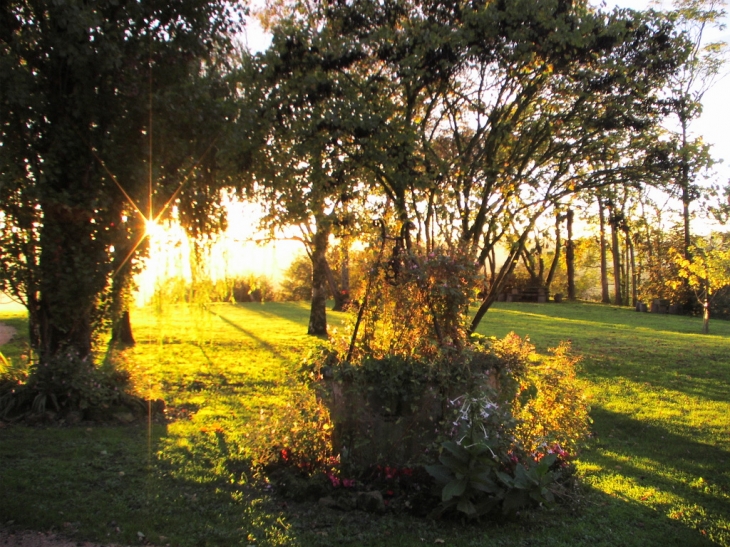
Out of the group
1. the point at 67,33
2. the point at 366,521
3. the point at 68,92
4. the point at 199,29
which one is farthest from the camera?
the point at 199,29

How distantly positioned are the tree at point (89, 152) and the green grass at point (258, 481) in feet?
4.19

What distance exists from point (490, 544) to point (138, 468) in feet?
10.9

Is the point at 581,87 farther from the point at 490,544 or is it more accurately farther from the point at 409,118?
the point at 490,544

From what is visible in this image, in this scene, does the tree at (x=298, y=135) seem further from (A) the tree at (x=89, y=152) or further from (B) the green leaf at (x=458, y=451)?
(B) the green leaf at (x=458, y=451)

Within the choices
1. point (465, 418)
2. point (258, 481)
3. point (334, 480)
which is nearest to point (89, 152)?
point (258, 481)

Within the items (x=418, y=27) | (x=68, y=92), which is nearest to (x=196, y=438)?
(x=68, y=92)

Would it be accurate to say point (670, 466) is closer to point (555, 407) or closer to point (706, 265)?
point (555, 407)

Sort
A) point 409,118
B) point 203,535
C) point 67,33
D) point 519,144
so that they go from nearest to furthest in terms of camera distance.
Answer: point 203,535, point 67,33, point 409,118, point 519,144

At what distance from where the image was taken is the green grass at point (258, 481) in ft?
13.5

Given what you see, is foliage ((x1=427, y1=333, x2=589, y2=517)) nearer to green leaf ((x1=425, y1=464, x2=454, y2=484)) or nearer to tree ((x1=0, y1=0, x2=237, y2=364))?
green leaf ((x1=425, y1=464, x2=454, y2=484))

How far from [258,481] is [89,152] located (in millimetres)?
4584

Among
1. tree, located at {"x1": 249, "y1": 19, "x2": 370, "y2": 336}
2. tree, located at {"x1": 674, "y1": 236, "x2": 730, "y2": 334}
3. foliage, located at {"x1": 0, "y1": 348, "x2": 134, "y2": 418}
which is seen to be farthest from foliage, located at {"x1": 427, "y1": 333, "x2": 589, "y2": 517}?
tree, located at {"x1": 674, "y1": 236, "x2": 730, "y2": 334}

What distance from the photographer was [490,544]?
13.1ft

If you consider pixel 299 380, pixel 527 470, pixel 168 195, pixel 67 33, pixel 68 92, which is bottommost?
pixel 527 470
